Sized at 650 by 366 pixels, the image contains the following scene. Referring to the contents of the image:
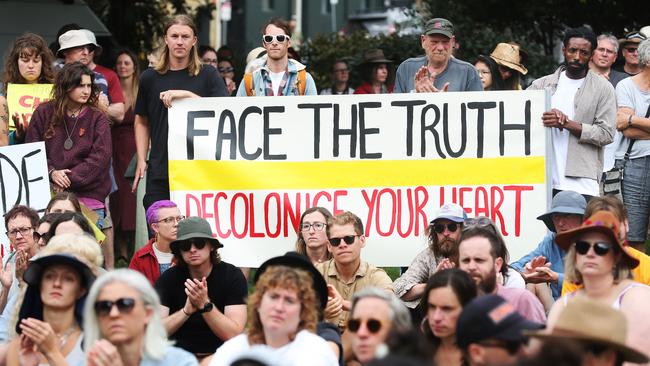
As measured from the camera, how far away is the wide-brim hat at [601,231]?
301 inches

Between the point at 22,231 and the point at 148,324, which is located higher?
the point at 22,231

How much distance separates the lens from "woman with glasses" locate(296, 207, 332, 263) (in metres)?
9.95

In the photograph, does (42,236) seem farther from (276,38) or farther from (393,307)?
(393,307)

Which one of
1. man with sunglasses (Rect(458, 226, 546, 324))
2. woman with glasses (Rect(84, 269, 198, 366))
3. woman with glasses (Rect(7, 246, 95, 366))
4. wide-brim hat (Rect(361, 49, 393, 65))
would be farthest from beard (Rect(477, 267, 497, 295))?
wide-brim hat (Rect(361, 49, 393, 65))

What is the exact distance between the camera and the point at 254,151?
35.5 ft

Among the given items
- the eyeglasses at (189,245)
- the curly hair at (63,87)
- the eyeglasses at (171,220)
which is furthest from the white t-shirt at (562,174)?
the curly hair at (63,87)

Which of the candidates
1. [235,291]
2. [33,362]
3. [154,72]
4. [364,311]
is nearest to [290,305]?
[364,311]

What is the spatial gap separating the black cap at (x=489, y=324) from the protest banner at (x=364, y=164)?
4.05 m

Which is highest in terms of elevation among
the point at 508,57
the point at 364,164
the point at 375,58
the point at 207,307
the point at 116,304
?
the point at 375,58

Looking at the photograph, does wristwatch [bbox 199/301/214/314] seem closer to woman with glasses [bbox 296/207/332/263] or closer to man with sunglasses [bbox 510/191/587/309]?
woman with glasses [bbox 296/207/332/263]

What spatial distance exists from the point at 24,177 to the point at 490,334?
18.3ft

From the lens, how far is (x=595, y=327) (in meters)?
6.34

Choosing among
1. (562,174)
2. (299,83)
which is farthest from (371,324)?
(299,83)

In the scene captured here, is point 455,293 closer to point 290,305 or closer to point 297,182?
point 290,305
